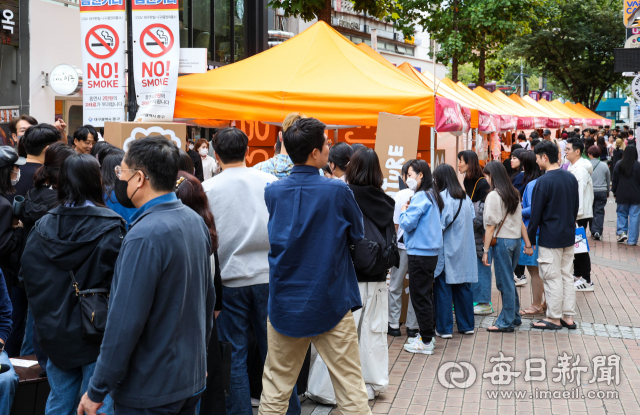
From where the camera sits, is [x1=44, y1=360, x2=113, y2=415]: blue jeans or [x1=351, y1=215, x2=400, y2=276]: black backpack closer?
[x1=44, y1=360, x2=113, y2=415]: blue jeans

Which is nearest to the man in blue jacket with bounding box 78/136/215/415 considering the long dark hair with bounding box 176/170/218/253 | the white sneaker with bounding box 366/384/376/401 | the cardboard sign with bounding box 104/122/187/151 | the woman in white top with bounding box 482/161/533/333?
the long dark hair with bounding box 176/170/218/253

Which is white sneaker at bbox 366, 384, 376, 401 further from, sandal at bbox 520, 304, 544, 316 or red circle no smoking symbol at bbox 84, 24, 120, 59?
red circle no smoking symbol at bbox 84, 24, 120, 59

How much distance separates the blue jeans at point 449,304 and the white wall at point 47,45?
9.26 m

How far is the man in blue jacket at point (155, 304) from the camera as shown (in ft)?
8.46

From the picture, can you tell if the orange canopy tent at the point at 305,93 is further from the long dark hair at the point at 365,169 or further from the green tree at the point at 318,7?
the green tree at the point at 318,7

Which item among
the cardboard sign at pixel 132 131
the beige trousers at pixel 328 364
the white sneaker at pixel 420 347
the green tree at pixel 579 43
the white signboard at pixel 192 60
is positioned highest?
the green tree at pixel 579 43

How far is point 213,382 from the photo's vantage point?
352 cm

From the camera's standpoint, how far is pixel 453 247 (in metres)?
6.68

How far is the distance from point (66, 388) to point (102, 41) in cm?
456

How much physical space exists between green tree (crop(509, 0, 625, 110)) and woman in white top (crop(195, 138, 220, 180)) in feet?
103

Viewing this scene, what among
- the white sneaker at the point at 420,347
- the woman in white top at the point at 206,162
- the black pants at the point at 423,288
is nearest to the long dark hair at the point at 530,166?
the black pants at the point at 423,288

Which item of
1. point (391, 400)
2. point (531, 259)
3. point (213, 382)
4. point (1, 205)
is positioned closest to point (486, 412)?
point (391, 400)

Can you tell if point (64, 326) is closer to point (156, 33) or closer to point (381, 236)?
point (381, 236)

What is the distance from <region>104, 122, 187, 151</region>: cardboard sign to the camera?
6.19 m
